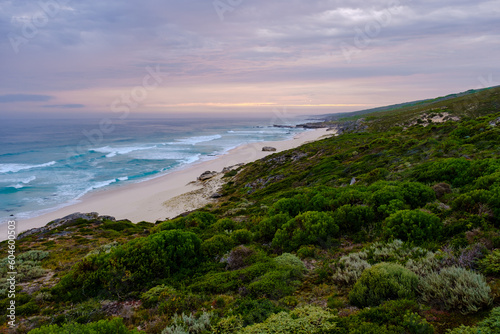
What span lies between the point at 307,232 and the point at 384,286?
368 centimetres

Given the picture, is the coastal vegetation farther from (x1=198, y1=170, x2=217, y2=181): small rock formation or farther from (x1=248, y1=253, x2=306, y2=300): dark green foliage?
(x1=198, y1=170, x2=217, y2=181): small rock formation

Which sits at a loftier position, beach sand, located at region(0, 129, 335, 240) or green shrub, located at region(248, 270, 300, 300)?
green shrub, located at region(248, 270, 300, 300)

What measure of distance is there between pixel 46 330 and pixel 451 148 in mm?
19647

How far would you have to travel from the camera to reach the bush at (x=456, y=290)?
384cm

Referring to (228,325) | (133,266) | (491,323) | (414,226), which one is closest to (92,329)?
(228,325)

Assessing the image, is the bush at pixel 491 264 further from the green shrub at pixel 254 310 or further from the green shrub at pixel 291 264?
the green shrub at pixel 254 310

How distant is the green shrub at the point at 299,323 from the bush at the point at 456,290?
1679 millimetres

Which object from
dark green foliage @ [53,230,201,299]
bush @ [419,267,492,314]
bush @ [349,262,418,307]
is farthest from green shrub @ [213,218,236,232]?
bush @ [419,267,492,314]

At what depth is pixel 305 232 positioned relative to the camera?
328 inches

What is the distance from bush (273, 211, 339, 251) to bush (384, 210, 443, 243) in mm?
1677

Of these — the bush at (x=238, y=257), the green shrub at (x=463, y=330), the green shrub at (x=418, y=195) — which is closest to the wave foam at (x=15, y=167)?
the bush at (x=238, y=257)

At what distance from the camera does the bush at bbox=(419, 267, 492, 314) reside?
384 cm

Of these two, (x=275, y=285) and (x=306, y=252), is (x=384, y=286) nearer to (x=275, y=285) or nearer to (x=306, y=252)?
(x=275, y=285)

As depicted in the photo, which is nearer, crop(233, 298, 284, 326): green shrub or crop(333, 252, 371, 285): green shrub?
crop(233, 298, 284, 326): green shrub
